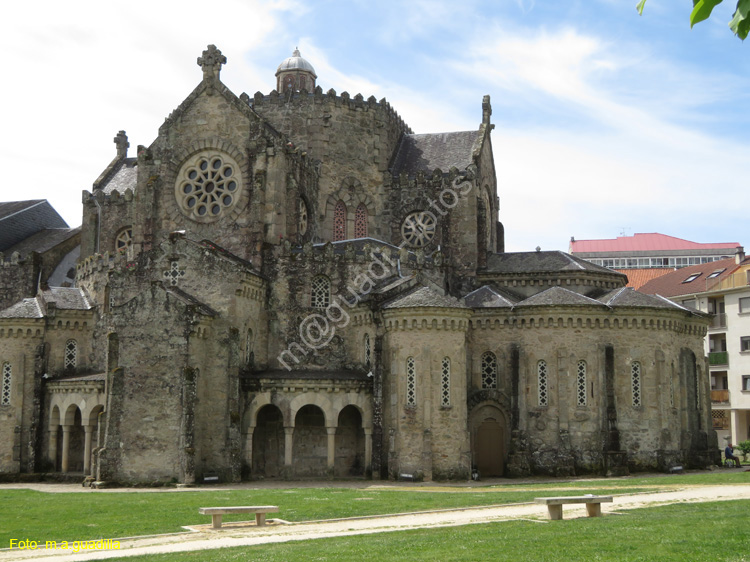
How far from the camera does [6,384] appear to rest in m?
48.3

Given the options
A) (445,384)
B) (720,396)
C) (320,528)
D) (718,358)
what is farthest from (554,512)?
(718,358)

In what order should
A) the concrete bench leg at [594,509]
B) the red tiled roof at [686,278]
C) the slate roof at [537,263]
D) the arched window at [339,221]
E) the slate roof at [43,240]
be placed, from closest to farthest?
1. the concrete bench leg at [594,509]
2. the slate roof at [537,263]
3. the arched window at [339,221]
4. the slate roof at [43,240]
5. the red tiled roof at [686,278]

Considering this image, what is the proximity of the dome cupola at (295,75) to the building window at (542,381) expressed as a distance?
26.2 meters

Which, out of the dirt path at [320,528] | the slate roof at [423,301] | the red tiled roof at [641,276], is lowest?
the dirt path at [320,528]

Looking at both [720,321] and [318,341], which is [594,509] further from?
[720,321]

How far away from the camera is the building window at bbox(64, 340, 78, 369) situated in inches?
1969

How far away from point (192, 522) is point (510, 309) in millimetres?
26447

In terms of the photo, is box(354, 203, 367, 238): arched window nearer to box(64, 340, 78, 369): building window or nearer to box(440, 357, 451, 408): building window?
box(440, 357, 451, 408): building window

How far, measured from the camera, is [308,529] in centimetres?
2336

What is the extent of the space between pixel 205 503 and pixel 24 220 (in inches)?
1746

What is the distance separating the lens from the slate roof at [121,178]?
208ft

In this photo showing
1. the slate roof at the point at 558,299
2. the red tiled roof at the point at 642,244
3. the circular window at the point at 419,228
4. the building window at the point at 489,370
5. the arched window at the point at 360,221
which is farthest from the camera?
the red tiled roof at the point at 642,244

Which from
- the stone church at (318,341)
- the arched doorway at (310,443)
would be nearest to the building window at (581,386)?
the stone church at (318,341)

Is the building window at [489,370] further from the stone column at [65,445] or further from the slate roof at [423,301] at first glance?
the stone column at [65,445]
